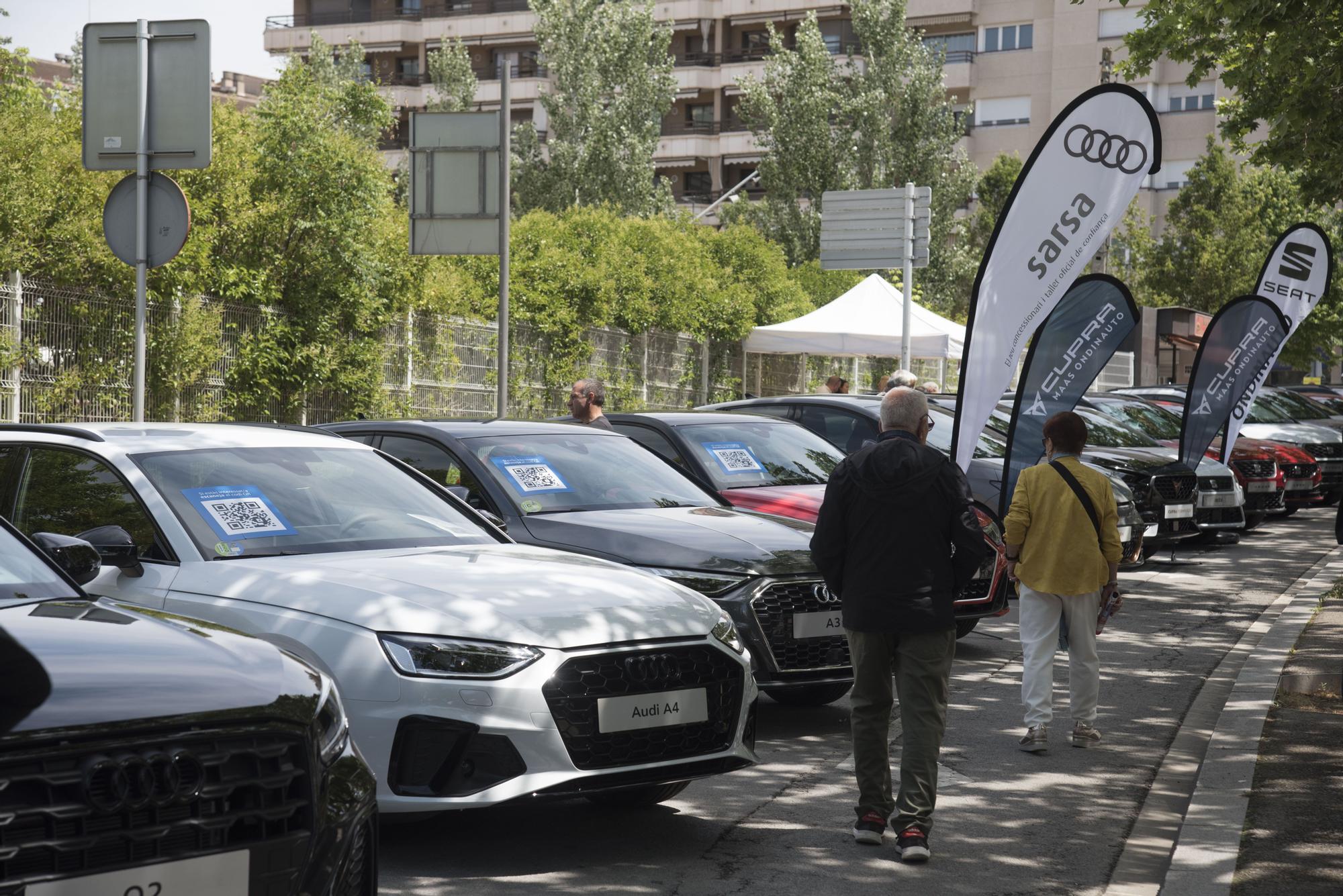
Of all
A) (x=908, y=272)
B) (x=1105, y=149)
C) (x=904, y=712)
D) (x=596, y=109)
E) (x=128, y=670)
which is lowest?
(x=904, y=712)

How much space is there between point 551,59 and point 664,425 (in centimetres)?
4058

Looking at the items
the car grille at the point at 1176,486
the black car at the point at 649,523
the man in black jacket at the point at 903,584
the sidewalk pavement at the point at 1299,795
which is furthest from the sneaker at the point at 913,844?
the car grille at the point at 1176,486

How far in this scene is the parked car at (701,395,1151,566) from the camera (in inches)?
491

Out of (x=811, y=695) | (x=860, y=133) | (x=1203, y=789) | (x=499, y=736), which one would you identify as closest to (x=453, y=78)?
(x=860, y=133)

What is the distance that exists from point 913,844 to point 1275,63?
10217 mm

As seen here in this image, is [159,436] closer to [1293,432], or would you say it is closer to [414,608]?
[414,608]

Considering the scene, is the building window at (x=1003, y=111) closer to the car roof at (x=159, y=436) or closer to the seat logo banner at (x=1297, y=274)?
the seat logo banner at (x=1297, y=274)

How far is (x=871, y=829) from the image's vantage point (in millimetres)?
5742

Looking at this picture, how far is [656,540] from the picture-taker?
7316 mm

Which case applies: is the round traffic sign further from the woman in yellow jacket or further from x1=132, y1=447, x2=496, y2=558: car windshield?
the woman in yellow jacket

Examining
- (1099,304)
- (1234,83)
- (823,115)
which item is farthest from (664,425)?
(823,115)

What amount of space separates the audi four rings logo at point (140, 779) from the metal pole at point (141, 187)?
7.19 m

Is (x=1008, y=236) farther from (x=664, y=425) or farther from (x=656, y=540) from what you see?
(x=656, y=540)

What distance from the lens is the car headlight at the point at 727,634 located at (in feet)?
17.9
